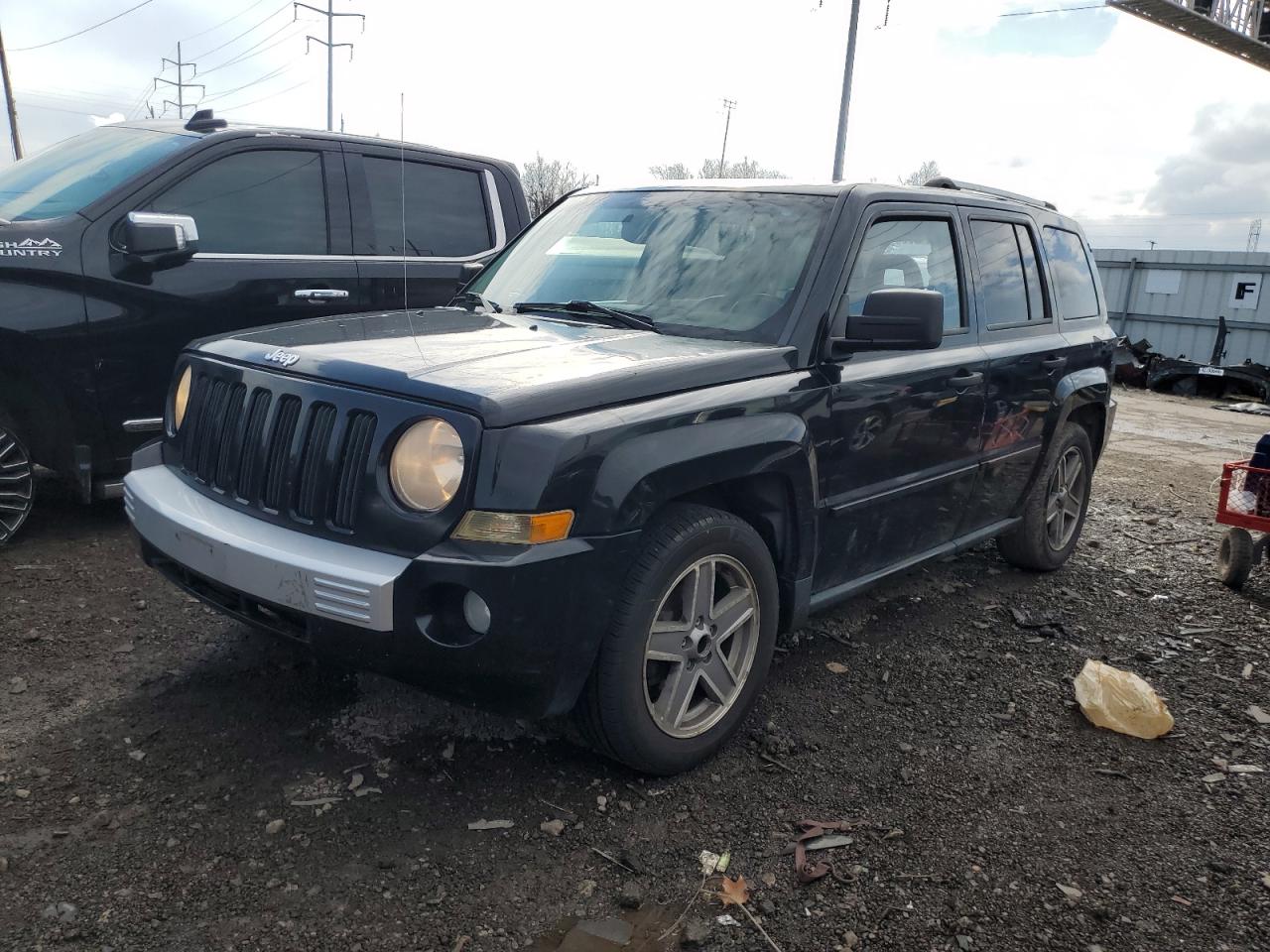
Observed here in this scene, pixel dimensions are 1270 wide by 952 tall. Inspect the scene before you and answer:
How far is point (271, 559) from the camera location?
8.50 ft

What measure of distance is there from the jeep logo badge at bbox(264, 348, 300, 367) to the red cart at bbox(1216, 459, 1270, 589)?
4.73 m

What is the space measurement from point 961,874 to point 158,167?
183 inches

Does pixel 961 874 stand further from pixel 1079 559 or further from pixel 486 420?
pixel 1079 559

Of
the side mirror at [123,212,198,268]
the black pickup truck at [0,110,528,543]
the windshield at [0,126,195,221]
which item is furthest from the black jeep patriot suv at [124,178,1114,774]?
the windshield at [0,126,195,221]

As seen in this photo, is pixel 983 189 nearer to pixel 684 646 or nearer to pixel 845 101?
pixel 684 646

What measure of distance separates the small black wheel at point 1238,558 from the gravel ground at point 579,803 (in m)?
1.00

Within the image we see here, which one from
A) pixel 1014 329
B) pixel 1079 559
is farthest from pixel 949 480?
pixel 1079 559

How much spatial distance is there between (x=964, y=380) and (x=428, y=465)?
2416 millimetres

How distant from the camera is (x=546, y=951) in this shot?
233 cm

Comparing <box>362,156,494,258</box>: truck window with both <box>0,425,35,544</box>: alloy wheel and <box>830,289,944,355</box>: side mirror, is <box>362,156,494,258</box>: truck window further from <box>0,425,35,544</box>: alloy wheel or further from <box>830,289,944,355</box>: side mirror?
<box>830,289,944,355</box>: side mirror

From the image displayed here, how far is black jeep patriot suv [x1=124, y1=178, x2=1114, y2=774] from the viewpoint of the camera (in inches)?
99.0

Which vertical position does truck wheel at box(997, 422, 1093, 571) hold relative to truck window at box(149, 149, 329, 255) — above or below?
below

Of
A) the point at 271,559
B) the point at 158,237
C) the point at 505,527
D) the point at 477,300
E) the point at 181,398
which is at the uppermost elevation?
the point at 158,237

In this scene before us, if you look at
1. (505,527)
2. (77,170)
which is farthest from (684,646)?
(77,170)
